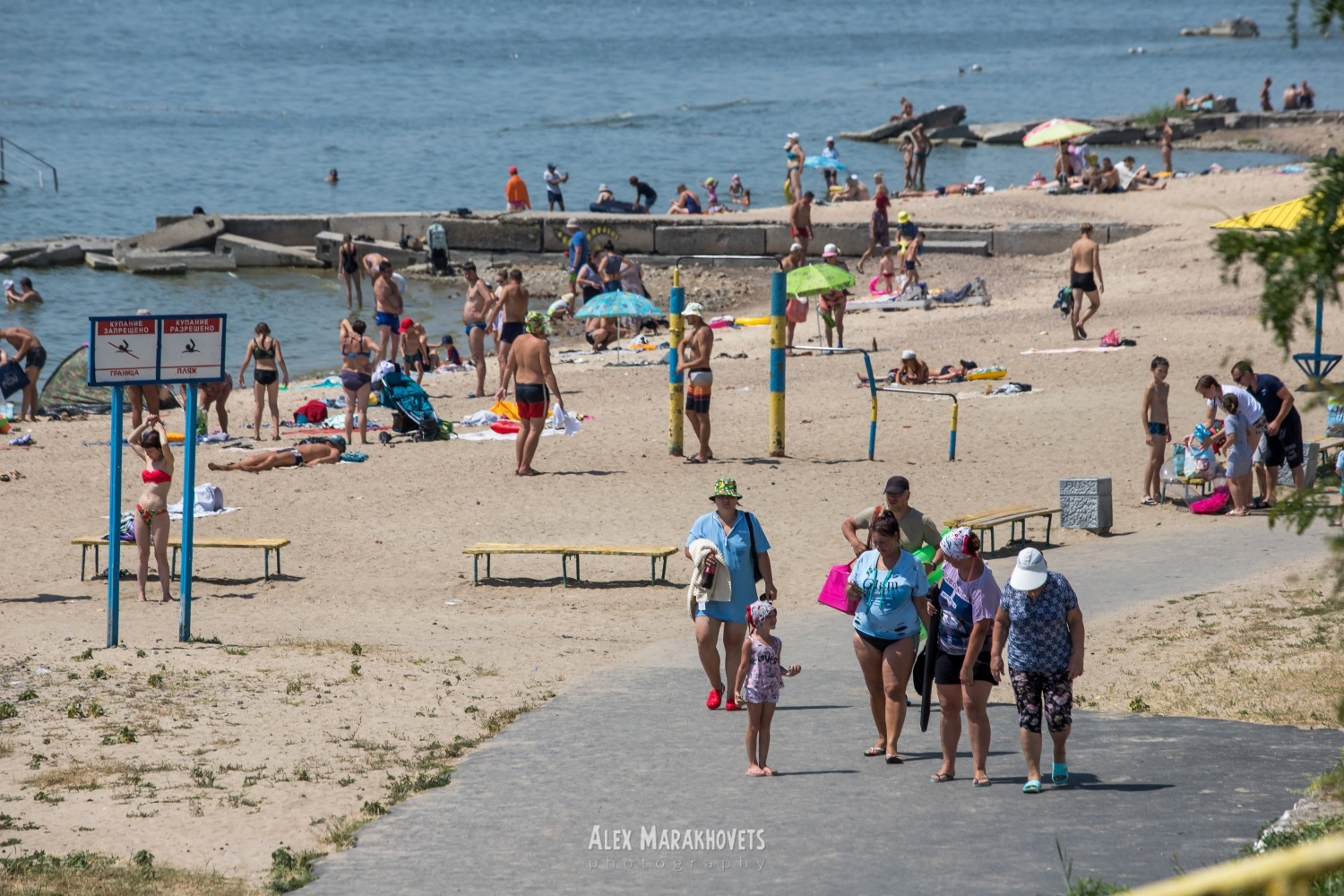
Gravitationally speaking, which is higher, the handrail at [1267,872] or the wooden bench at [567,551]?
the handrail at [1267,872]

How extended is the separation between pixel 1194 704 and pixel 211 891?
16.9 ft

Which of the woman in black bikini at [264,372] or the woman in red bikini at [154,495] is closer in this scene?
the woman in red bikini at [154,495]

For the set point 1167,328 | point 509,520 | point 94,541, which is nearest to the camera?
point 94,541

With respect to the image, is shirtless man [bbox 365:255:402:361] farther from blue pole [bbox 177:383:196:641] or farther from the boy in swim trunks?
the boy in swim trunks

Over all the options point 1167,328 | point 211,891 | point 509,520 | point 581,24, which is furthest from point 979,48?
point 211,891

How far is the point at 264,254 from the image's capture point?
34312 millimetres

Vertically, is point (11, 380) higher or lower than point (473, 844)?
higher

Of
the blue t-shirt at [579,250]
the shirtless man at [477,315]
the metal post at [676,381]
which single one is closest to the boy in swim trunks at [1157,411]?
the metal post at [676,381]

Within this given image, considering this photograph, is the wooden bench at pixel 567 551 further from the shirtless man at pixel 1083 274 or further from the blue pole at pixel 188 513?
the shirtless man at pixel 1083 274

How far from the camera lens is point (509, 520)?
13070mm

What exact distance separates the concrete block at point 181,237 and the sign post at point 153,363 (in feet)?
89.2

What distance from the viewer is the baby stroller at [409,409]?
16.6 metres

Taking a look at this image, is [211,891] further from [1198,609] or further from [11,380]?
[11,380]

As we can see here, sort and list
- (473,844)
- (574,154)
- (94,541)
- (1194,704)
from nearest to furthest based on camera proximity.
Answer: (473,844)
(1194,704)
(94,541)
(574,154)
